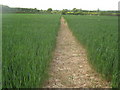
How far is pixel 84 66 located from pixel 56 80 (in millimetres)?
1182

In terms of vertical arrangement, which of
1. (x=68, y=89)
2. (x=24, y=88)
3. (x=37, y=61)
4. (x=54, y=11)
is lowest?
(x=68, y=89)

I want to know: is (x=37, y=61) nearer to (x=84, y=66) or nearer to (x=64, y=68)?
(x=64, y=68)

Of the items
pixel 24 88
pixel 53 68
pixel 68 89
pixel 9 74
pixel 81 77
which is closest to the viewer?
pixel 24 88

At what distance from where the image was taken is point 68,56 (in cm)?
493

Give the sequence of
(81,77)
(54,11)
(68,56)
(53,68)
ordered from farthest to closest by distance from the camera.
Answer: (54,11), (68,56), (53,68), (81,77)

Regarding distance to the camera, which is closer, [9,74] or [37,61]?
[9,74]

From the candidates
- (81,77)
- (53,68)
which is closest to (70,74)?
(81,77)

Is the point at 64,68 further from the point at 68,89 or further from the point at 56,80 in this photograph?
the point at 68,89

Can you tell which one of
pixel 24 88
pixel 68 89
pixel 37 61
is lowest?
pixel 68 89

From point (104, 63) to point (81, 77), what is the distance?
0.60 metres

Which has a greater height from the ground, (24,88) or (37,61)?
(37,61)

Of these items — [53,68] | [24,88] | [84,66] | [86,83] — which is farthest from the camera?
[84,66]

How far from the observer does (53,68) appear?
379 centimetres

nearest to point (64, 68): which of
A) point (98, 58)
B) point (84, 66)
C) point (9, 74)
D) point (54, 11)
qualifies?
point (84, 66)
